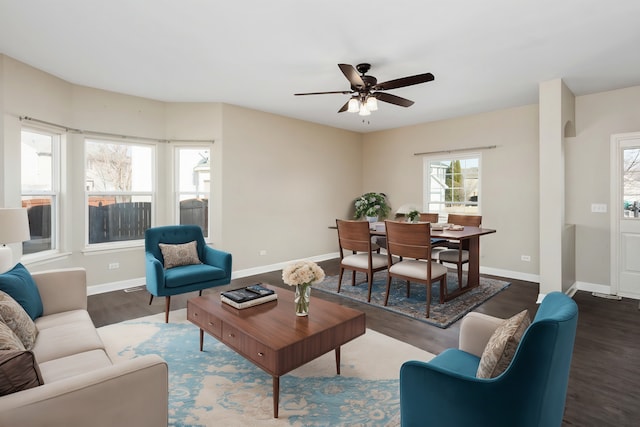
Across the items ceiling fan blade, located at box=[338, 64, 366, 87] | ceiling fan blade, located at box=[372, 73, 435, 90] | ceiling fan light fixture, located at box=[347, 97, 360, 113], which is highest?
ceiling fan blade, located at box=[338, 64, 366, 87]

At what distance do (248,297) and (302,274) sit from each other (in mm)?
583

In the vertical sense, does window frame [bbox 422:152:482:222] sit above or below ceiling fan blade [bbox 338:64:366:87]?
below

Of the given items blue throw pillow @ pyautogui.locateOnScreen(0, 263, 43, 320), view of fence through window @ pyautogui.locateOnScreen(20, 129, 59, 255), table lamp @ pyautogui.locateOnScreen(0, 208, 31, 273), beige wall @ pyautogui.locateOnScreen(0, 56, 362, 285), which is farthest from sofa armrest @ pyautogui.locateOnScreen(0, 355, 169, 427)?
view of fence through window @ pyautogui.locateOnScreen(20, 129, 59, 255)

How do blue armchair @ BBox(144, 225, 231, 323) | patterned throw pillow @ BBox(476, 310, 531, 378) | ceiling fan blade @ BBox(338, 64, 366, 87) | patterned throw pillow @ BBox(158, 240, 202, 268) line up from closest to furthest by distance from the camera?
patterned throw pillow @ BBox(476, 310, 531, 378), ceiling fan blade @ BBox(338, 64, 366, 87), blue armchair @ BBox(144, 225, 231, 323), patterned throw pillow @ BBox(158, 240, 202, 268)

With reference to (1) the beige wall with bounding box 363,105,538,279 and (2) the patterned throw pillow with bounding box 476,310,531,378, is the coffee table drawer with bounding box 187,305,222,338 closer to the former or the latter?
(2) the patterned throw pillow with bounding box 476,310,531,378

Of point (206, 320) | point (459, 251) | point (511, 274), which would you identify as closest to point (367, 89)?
point (459, 251)

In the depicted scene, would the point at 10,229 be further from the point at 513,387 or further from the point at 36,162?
the point at 513,387

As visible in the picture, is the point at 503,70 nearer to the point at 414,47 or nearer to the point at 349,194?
the point at 414,47

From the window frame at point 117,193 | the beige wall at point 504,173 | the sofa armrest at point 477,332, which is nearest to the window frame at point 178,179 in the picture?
the window frame at point 117,193

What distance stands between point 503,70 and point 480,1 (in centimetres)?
160

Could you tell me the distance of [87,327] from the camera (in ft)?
7.27

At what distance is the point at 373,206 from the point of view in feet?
22.5

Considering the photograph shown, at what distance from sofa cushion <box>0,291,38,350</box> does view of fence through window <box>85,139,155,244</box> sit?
9.73 ft

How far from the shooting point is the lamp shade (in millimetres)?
2543
